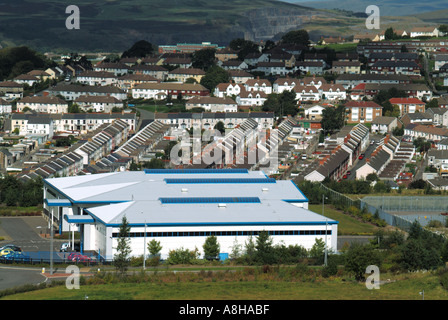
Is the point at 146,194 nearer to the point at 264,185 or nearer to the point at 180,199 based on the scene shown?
the point at 180,199

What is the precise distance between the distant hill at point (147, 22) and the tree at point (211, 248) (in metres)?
120

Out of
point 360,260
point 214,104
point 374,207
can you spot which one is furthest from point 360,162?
point 360,260

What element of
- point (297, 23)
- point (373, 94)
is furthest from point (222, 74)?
point (297, 23)

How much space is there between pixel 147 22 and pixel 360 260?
150839mm

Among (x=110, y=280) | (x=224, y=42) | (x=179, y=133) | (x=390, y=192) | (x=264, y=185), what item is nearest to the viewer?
(x=110, y=280)

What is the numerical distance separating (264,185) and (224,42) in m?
128

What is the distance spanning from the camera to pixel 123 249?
100ft

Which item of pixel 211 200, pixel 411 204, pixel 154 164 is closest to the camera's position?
pixel 211 200

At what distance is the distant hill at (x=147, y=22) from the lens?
159 metres

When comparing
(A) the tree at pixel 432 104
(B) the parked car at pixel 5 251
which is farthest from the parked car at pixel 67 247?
(A) the tree at pixel 432 104

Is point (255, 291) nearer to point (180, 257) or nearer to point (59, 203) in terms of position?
point (180, 257)

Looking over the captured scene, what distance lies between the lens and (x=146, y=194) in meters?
35.5

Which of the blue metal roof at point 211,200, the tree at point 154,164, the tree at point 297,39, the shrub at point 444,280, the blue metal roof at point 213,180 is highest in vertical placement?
the tree at point 297,39

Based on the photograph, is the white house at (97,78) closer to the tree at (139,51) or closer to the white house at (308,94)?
the tree at (139,51)
